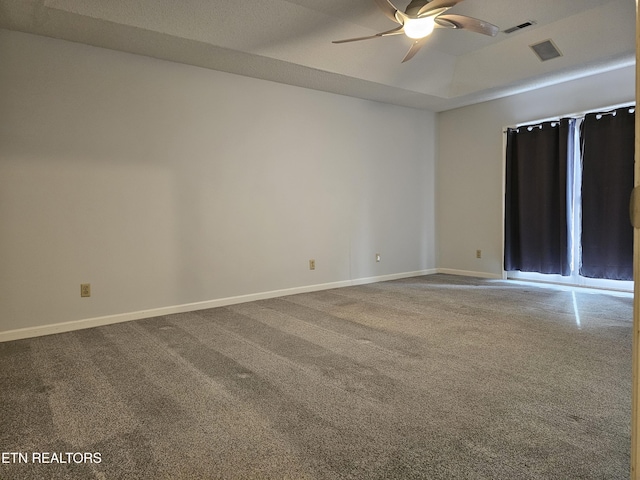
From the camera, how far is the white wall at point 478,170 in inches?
209

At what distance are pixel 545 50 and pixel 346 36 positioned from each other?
217cm

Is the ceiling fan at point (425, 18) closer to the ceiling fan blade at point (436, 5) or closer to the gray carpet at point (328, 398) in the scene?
A: the ceiling fan blade at point (436, 5)

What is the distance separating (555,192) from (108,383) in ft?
17.1

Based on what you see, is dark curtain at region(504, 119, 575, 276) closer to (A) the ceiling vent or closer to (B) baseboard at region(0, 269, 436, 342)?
(A) the ceiling vent

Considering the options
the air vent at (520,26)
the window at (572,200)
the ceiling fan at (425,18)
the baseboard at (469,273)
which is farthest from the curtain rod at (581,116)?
the ceiling fan at (425,18)

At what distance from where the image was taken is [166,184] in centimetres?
407

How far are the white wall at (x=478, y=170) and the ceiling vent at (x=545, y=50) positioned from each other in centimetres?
73

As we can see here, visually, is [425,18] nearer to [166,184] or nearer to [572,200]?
[166,184]

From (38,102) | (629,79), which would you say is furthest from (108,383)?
(629,79)

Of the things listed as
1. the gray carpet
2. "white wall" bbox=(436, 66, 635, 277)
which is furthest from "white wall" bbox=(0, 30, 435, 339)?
"white wall" bbox=(436, 66, 635, 277)

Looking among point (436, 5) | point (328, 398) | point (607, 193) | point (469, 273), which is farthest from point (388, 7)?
point (469, 273)

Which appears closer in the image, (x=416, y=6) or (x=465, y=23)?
(x=416, y=6)

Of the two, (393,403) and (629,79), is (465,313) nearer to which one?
(393,403)

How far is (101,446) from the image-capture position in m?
1.73
